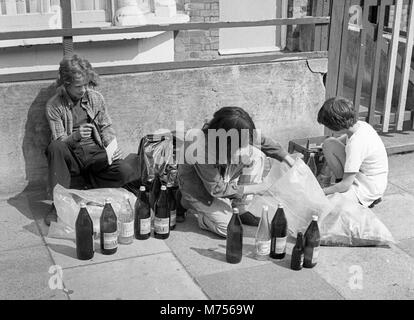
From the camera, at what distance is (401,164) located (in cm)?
607

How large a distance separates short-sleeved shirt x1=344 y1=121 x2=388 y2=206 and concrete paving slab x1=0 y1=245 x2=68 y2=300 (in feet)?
7.58

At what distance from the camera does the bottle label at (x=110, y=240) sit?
13.2 ft

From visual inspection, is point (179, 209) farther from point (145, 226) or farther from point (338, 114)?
point (338, 114)

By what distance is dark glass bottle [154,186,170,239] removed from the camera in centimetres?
426

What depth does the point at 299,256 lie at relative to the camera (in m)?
3.93

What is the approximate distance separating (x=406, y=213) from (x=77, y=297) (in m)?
2.81

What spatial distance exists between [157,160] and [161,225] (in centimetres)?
80

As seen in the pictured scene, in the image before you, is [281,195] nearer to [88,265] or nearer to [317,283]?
[317,283]

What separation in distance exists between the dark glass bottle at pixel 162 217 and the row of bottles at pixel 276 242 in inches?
20.5

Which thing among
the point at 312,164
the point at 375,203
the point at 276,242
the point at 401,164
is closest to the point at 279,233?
the point at 276,242

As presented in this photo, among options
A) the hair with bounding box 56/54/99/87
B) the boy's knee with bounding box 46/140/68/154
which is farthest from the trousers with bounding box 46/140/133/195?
the hair with bounding box 56/54/99/87

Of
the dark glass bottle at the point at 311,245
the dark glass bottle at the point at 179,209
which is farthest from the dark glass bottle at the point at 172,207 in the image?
the dark glass bottle at the point at 311,245

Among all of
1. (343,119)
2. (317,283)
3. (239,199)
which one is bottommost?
(317,283)

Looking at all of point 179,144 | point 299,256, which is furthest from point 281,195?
point 179,144
